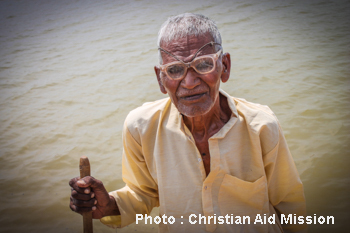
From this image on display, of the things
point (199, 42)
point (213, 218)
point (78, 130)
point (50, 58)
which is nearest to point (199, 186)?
point (213, 218)

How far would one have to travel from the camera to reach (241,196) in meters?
1.49

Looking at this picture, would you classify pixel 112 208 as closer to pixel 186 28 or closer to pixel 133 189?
pixel 133 189

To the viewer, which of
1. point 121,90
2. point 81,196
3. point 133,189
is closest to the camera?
point 81,196

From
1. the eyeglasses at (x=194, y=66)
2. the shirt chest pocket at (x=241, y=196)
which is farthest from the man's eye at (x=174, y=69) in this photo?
the shirt chest pocket at (x=241, y=196)

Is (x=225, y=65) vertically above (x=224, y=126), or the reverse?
(x=225, y=65)

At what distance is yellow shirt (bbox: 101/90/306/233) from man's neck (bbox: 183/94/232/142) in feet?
0.20

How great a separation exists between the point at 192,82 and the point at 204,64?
96mm

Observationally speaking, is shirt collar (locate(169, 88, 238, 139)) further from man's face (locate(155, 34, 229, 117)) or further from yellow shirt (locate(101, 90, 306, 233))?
man's face (locate(155, 34, 229, 117))

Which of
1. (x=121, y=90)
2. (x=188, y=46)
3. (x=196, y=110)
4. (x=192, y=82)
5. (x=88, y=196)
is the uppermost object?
(x=188, y=46)

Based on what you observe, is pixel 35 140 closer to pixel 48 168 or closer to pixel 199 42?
pixel 48 168

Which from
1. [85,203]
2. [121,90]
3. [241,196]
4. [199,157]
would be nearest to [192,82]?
[199,157]

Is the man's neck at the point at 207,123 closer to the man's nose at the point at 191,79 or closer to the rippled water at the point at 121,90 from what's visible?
the man's nose at the point at 191,79

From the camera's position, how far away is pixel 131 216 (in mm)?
1534

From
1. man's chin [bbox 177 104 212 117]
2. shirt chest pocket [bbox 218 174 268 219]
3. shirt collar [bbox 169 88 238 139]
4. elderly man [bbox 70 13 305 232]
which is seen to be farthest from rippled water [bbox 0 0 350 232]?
man's chin [bbox 177 104 212 117]
